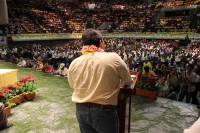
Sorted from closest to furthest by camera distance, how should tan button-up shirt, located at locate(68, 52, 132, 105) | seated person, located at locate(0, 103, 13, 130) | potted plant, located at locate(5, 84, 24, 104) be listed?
tan button-up shirt, located at locate(68, 52, 132, 105) → seated person, located at locate(0, 103, 13, 130) → potted plant, located at locate(5, 84, 24, 104)

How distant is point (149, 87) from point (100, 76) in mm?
3250

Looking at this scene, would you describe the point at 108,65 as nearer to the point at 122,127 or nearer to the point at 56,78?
the point at 122,127

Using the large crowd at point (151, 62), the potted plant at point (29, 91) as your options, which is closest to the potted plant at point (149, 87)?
the large crowd at point (151, 62)

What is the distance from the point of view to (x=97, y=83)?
155cm

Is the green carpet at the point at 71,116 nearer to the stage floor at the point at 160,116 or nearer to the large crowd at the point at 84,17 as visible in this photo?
the stage floor at the point at 160,116

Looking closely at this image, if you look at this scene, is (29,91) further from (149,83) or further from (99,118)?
(99,118)

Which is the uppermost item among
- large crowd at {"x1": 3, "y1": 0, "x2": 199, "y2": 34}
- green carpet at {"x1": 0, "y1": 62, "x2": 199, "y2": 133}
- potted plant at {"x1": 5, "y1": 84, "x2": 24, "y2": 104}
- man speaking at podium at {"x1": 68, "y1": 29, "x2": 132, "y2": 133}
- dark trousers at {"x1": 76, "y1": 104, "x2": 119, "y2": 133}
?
large crowd at {"x1": 3, "y1": 0, "x2": 199, "y2": 34}

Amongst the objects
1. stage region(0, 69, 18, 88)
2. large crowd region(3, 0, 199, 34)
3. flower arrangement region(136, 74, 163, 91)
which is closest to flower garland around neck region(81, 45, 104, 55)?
flower arrangement region(136, 74, 163, 91)

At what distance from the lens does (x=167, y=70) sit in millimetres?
6781

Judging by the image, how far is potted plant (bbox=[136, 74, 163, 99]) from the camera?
4.48m

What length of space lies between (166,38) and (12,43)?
1439cm

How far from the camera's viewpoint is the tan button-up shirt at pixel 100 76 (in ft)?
5.00

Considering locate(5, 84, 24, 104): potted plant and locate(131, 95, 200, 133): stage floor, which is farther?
locate(5, 84, 24, 104): potted plant

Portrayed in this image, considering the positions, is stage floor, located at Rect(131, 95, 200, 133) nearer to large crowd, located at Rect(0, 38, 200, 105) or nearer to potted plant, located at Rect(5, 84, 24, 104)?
large crowd, located at Rect(0, 38, 200, 105)
